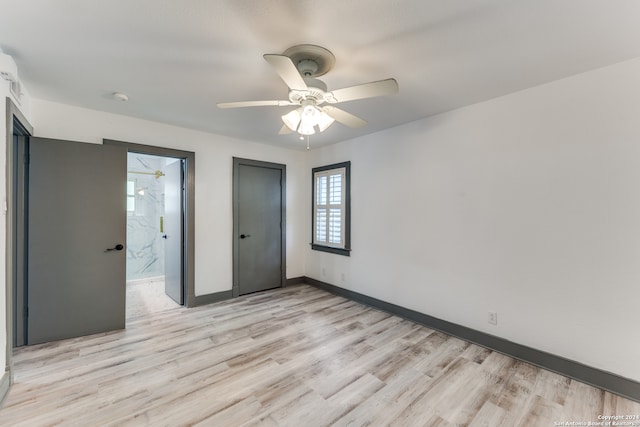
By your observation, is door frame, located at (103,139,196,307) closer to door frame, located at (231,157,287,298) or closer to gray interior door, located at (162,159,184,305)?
gray interior door, located at (162,159,184,305)

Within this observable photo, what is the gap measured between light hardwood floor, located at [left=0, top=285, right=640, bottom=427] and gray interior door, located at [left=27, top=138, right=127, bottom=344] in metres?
0.24

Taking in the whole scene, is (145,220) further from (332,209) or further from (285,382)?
(285,382)

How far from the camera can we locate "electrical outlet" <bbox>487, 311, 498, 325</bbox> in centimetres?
260

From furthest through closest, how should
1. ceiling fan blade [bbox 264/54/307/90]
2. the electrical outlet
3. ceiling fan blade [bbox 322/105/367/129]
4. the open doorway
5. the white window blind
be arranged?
the white window blind, the open doorway, the electrical outlet, ceiling fan blade [bbox 322/105/367/129], ceiling fan blade [bbox 264/54/307/90]

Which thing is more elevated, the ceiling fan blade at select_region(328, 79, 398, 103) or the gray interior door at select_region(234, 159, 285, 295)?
the ceiling fan blade at select_region(328, 79, 398, 103)

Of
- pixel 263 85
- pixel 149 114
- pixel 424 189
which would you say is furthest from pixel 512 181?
pixel 149 114

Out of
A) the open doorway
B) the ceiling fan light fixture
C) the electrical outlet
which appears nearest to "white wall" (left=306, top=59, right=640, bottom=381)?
the electrical outlet

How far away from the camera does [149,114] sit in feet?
10.2

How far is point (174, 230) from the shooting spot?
13.1 feet

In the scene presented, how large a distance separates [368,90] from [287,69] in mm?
528

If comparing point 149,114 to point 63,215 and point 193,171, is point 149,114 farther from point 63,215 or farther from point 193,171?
point 63,215

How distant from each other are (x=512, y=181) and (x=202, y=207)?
3.72 m

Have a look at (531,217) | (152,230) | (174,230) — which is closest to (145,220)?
(152,230)

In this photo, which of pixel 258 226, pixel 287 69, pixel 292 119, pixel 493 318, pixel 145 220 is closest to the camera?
pixel 287 69
